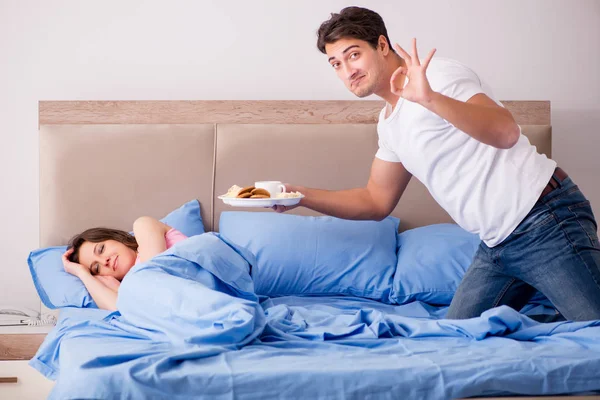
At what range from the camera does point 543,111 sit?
3408mm

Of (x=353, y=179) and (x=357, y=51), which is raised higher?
(x=357, y=51)

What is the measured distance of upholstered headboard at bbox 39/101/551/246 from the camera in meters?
3.25

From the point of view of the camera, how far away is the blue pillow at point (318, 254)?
2.85 meters

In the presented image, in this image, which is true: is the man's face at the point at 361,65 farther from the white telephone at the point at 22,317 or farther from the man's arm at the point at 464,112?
the white telephone at the point at 22,317

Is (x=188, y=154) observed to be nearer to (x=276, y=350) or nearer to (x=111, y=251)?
(x=111, y=251)

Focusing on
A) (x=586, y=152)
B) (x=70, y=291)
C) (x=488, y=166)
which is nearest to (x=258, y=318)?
(x=488, y=166)

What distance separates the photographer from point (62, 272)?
9.36 ft

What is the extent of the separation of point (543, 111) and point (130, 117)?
6.18 feet

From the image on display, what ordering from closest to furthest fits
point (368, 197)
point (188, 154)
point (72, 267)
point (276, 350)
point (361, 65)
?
point (276, 350) → point (361, 65) → point (368, 197) → point (72, 267) → point (188, 154)

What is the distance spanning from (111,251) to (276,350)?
48.5 inches

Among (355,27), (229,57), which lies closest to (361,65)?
(355,27)

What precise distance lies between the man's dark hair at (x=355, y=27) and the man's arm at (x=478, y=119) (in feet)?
1.61

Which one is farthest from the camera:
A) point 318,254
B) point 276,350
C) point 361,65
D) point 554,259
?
point 318,254

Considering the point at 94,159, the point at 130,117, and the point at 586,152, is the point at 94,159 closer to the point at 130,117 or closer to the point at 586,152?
the point at 130,117
